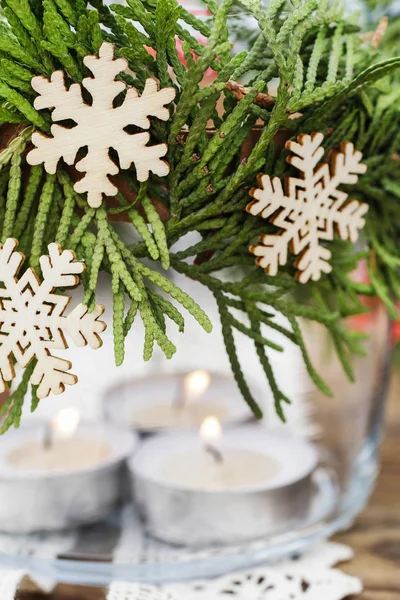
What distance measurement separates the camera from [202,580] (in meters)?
0.34

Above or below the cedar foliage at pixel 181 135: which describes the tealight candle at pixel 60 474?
below

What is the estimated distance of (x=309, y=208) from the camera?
28cm

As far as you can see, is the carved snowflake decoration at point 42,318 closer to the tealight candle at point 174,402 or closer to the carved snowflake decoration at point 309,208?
the carved snowflake decoration at point 309,208

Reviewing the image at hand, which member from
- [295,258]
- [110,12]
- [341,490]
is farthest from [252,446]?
[110,12]

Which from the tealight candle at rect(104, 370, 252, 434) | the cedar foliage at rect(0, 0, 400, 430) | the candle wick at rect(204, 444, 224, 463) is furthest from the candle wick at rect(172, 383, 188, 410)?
the cedar foliage at rect(0, 0, 400, 430)

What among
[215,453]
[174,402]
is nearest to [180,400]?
[174,402]

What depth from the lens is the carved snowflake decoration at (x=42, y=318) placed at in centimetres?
25

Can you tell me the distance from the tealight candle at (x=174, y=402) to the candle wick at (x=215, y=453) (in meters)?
0.06

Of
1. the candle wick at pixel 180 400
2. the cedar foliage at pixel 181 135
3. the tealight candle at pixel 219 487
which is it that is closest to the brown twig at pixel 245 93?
the cedar foliage at pixel 181 135

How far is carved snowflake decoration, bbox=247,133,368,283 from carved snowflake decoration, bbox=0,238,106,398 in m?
0.07

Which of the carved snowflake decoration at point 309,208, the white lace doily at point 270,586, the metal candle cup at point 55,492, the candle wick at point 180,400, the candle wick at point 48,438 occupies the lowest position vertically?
the white lace doily at point 270,586

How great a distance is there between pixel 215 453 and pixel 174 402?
0.12m

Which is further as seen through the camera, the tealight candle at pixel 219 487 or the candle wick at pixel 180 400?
the candle wick at pixel 180 400

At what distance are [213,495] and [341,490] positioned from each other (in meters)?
0.11
